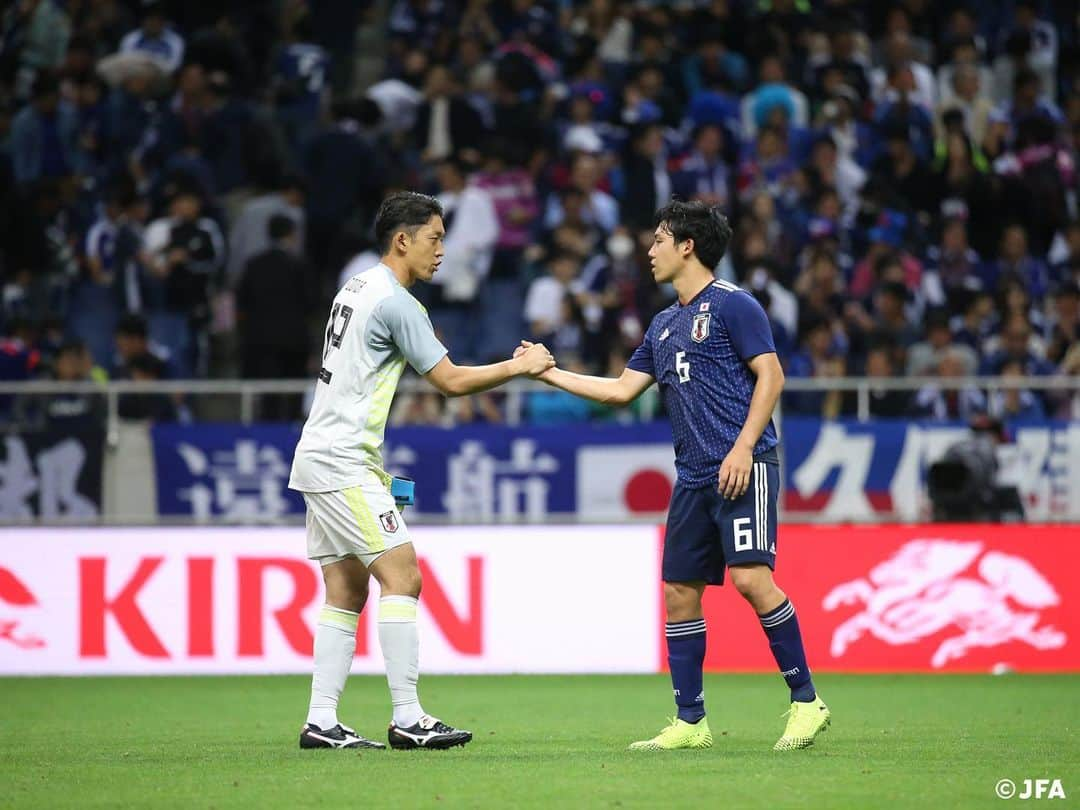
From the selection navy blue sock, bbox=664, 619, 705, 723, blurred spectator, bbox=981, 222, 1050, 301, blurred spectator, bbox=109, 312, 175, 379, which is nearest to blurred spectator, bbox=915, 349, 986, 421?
blurred spectator, bbox=981, 222, 1050, 301

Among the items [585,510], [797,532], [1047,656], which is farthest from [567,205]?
[1047,656]

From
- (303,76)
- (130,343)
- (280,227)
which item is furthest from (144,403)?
(303,76)

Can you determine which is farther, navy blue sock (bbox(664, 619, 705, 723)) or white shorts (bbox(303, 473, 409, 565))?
navy blue sock (bbox(664, 619, 705, 723))

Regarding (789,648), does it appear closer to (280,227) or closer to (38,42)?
(280,227)

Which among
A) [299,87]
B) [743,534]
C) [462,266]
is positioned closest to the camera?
[743,534]

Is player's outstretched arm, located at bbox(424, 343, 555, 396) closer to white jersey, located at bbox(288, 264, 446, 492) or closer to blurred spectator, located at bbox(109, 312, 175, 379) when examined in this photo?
white jersey, located at bbox(288, 264, 446, 492)

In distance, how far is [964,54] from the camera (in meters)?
20.0

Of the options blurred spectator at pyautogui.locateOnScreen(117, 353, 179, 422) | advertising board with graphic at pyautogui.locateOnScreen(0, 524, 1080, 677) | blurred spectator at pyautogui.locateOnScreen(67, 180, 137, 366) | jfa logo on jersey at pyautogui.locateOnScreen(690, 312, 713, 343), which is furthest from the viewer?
blurred spectator at pyautogui.locateOnScreen(67, 180, 137, 366)

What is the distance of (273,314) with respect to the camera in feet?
54.6

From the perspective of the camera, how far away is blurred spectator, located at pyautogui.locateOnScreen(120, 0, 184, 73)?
19422mm

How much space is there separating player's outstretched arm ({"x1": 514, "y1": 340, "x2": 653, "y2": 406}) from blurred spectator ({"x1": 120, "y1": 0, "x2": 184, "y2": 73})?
11.6 meters

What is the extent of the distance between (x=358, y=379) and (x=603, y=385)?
1277 millimetres

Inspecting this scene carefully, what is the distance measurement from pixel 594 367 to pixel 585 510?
4.38 feet

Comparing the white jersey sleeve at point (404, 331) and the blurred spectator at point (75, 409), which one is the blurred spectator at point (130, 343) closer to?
the blurred spectator at point (75, 409)
